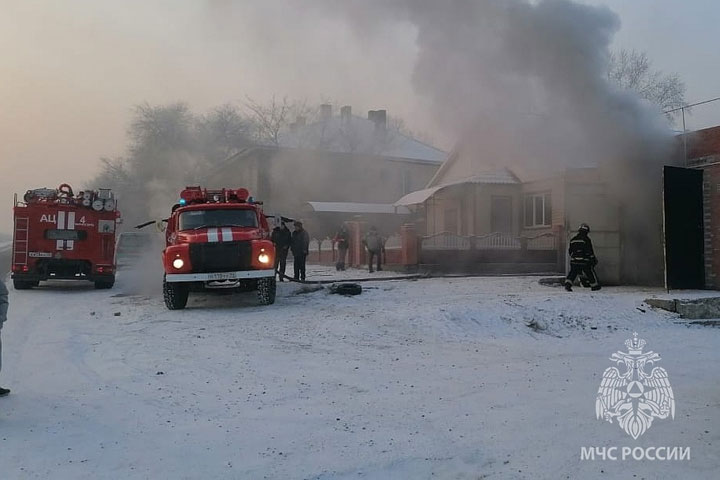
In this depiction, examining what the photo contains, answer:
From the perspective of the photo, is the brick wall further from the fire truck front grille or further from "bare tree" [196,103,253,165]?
"bare tree" [196,103,253,165]

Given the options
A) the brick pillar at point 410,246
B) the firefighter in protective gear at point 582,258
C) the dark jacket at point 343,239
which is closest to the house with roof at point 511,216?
the brick pillar at point 410,246

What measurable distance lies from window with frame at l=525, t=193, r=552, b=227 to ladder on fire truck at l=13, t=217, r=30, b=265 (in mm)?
17910

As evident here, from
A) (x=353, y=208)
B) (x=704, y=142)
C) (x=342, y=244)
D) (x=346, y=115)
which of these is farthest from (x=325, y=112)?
(x=704, y=142)

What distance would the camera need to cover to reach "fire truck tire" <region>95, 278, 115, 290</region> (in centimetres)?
1713

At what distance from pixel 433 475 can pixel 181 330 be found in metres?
6.45

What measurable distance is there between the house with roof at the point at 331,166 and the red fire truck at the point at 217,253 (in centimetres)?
2432

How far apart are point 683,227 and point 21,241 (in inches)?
645

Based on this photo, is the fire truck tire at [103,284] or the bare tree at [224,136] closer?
the fire truck tire at [103,284]

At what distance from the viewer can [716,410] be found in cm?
552

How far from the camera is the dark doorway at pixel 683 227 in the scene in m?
13.4

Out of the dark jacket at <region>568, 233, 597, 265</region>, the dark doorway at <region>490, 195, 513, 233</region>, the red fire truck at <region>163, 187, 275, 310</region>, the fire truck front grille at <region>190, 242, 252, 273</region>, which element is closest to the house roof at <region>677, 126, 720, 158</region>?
the dark jacket at <region>568, 233, 597, 265</region>

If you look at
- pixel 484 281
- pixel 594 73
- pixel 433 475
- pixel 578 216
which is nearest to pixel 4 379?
pixel 433 475

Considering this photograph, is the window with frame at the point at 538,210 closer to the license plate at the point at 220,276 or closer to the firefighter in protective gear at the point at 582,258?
the firefighter in protective gear at the point at 582,258

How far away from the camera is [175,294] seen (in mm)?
11742
